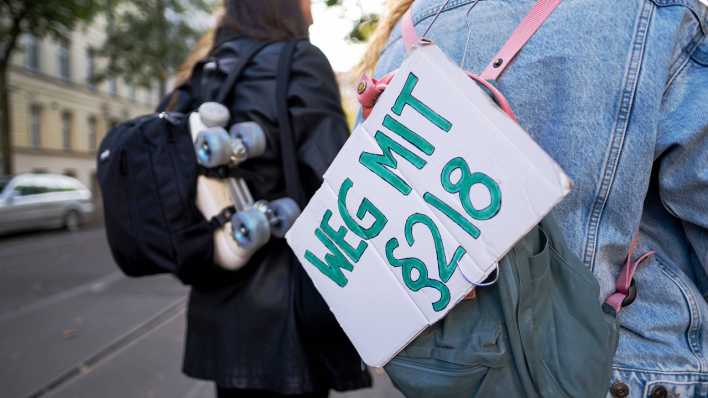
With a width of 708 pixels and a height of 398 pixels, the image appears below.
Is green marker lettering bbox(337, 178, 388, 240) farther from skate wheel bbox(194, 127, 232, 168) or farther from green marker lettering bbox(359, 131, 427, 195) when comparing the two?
skate wheel bbox(194, 127, 232, 168)

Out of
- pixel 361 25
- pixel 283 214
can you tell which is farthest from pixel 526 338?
pixel 361 25

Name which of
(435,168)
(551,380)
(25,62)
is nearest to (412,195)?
(435,168)

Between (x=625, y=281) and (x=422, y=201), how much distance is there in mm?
445

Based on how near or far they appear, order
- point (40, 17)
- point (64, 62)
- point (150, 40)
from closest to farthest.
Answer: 1. point (40, 17)
2. point (150, 40)
3. point (64, 62)

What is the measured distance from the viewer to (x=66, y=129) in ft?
76.7

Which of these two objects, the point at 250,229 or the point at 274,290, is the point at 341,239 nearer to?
the point at 250,229

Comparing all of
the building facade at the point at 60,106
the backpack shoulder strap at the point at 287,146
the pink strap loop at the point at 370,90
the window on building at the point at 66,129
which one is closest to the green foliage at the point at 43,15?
the building facade at the point at 60,106

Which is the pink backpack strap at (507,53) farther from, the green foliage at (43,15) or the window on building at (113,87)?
the window on building at (113,87)

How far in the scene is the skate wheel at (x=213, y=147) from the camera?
140 centimetres

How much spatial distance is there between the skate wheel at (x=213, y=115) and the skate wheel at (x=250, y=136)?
0.04m

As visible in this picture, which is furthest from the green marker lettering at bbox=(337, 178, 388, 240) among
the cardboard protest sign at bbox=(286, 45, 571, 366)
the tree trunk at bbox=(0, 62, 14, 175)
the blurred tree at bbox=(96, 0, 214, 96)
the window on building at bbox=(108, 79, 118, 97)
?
the window on building at bbox=(108, 79, 118, 97)

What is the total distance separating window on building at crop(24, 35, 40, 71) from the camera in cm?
2020

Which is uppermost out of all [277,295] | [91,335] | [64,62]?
[277,295]

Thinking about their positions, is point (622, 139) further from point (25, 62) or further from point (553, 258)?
point (25, 62)
